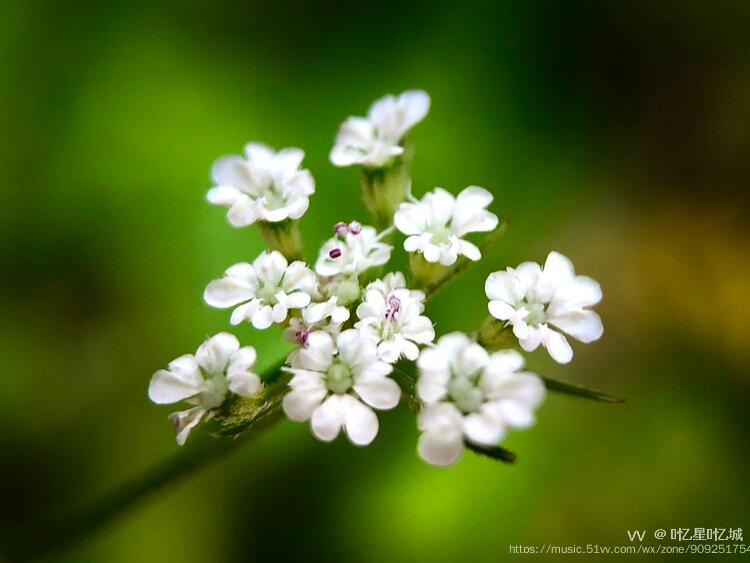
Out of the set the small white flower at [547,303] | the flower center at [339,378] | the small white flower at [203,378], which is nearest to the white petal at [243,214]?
the small white flower at [203,378]

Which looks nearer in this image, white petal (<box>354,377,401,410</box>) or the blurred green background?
white petal (<box>354,377,401,410</box>)

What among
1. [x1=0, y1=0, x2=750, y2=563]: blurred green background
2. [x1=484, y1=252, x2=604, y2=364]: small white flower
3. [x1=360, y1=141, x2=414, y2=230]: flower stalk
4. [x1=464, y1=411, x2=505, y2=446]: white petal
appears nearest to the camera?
[x1=464, y1=411, x2=505, y2=446]: white petal

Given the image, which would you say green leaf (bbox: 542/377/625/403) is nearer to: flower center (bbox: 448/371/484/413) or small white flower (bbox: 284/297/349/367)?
flower center (bbox: 448/371/484/413)

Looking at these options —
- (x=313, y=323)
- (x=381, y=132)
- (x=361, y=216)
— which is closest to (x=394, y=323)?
(x=313, y=323)

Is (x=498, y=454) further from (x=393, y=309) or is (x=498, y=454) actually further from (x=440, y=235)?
(x=440, y=235)

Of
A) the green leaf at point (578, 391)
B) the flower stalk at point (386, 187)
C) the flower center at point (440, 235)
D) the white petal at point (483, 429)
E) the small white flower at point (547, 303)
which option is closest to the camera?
the white petal at point (483, 429)

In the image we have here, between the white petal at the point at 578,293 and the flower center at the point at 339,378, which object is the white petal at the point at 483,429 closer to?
the flower center at the point at 339,378

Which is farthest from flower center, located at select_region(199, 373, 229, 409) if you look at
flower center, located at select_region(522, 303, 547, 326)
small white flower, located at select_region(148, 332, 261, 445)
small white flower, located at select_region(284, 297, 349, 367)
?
flower center, located at select_region(522, 303, 547, 326)
